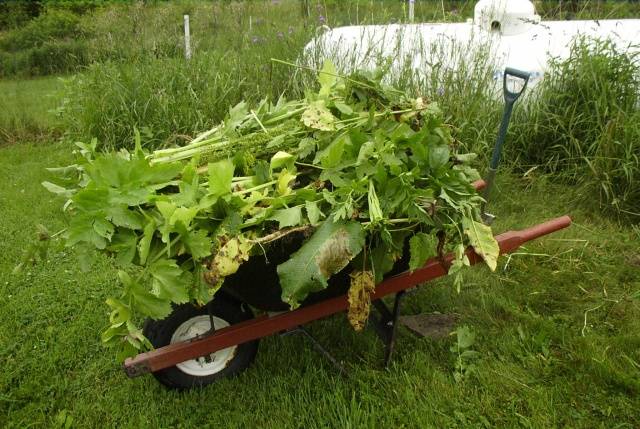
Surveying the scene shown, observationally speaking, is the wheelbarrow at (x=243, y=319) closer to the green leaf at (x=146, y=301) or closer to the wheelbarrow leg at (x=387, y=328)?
the wheelbarrow leg at (x=387, y=328)

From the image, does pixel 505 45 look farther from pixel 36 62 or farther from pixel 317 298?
pixel 36 62

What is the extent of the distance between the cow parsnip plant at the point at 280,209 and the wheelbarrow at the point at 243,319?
190 millimetres

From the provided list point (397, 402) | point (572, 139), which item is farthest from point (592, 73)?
point (397, 402)

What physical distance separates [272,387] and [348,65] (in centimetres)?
329

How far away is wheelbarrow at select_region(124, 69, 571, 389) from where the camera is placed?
2.24m

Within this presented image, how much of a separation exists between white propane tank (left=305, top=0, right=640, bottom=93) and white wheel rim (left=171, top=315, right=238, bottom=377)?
3018 millimetres

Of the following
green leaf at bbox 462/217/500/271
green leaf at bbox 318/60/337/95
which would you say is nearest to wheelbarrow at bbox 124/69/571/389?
green leaf at bbox 462/217/500/271

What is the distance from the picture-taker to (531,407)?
242 centimetres

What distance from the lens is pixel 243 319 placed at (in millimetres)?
2533

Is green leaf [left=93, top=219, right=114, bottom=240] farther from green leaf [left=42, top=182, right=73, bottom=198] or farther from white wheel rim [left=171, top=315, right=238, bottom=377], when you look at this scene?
white wheel rim [left=171, top=315, right=238, bottom=377]

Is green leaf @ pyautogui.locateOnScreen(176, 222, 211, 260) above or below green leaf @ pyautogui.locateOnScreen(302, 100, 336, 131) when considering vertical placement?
below

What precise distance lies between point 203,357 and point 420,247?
118 centimetres

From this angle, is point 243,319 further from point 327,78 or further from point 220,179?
point 327,78

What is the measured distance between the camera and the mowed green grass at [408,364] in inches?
95.7
